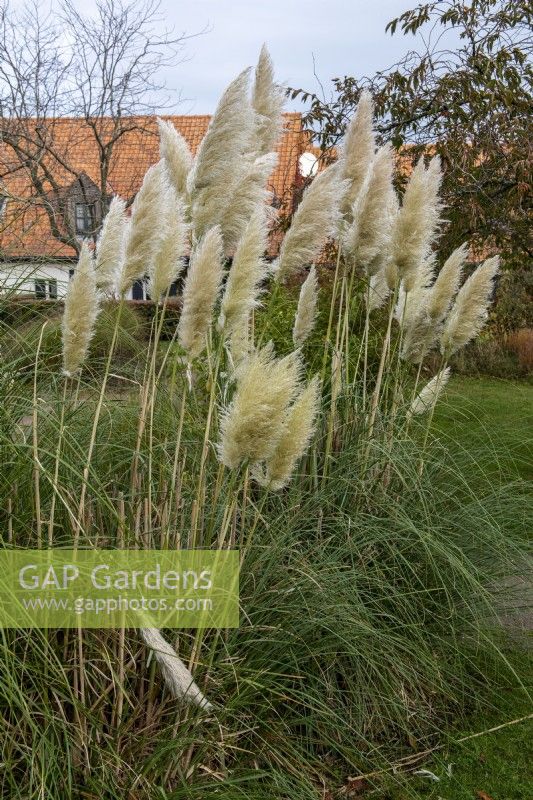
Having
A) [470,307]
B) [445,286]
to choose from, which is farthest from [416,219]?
[470,307]

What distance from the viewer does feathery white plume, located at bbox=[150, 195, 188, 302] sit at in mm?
2744

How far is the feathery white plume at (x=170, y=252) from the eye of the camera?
274cm

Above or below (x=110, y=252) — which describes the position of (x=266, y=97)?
above

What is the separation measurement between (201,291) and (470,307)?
1.73 meters

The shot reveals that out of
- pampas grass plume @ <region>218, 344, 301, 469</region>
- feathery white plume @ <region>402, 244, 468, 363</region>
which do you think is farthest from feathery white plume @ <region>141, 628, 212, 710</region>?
feathery white plume @ <region>402, 244, 468, 363</region>

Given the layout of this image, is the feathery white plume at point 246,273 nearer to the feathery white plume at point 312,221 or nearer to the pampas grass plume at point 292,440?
the pampas grass plume at point 292,440

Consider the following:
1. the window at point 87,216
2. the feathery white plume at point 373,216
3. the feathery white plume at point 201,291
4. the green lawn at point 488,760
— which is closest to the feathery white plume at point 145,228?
the feathery white plume at point 201,291

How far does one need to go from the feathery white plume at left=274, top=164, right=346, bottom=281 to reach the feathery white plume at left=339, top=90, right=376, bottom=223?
638mm

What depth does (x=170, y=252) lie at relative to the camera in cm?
275

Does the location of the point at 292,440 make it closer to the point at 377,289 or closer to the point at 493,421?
the point at 377,289

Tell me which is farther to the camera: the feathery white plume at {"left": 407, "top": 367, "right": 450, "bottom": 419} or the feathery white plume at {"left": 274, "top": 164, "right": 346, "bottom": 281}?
the feathery white plume at {"left": 407, "top": 367, "right": 450, "bottom": 419}

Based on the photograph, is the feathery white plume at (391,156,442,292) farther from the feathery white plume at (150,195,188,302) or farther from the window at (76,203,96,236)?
the window at (76,203,96,236)

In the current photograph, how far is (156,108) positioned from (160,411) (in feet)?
51.6

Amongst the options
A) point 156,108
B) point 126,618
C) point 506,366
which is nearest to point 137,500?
point 126,618
